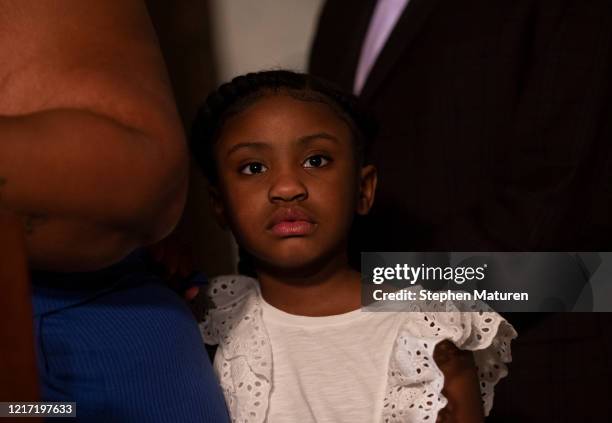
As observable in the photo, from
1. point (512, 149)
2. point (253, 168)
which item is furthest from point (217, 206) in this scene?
point (512, 149)

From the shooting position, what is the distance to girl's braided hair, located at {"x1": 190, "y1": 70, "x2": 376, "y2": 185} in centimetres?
115

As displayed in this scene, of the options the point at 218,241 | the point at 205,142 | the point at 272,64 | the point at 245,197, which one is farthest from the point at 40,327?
the point at 272,64

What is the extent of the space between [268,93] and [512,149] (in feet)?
1.54

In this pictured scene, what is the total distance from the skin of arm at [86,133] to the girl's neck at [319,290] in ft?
1.35

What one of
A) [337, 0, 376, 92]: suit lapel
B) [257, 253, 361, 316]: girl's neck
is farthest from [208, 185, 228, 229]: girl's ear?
[337, 0, 376, 92]: suit lapel

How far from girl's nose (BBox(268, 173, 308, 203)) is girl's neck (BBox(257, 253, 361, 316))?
0.12m

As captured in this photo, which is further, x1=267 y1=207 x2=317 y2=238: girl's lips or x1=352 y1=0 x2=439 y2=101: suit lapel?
x1=352 y1=0 x2=439 y2=101: suit lapel

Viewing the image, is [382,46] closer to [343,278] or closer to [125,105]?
[343,278]

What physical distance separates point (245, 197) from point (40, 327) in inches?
15.3

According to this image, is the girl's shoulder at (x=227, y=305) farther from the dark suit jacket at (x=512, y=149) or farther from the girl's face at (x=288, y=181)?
the dark suit jacket at (x=512, y=149)

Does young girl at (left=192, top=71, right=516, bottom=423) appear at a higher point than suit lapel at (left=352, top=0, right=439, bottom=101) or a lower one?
lower

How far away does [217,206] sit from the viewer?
3.96 ft

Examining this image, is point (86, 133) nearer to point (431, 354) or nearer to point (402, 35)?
point (431, 354)

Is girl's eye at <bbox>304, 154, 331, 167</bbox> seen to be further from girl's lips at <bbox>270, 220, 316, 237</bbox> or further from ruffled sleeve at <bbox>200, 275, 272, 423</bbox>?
ruffled sleeve at <bbox>200, 275, 272, 423</bbox>
